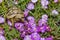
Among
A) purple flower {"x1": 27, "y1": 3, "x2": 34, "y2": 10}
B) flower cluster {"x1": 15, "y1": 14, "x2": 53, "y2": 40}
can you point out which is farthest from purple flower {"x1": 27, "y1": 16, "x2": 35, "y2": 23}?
purple flower {"x1": 27, "y1": 3, "x2": 34, "y2": 10}

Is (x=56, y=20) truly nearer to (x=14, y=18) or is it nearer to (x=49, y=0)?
(x=49, y=0)

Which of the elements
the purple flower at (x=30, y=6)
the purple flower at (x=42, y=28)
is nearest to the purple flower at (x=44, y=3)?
the purple flower at (x=30, y=6)

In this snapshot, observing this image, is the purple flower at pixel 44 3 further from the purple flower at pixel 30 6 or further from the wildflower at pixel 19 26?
the wildflower at pixel 19 26

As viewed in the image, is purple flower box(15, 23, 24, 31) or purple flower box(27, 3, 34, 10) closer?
purple flower box(15, 23, 24, 31)

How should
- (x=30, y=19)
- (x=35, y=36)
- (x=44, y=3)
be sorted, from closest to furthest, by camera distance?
(x=35, y=36) < (x=30, y=19) < (x=44, y=3)

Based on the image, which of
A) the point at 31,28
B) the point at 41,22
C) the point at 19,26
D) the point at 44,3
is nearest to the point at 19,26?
the point at 19,26

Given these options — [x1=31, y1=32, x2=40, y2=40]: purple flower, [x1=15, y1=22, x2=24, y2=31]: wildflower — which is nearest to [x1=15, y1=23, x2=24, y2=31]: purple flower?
[x1=15, y1=22, x2=24, y2=31]: wildflower

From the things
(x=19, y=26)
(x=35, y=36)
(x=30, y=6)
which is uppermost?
(x=30, y=6)

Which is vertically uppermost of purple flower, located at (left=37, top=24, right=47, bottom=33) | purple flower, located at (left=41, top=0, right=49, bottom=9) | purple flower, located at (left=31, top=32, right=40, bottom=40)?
purple flower, located at (left=41, top=0, right=49, bottom=9)

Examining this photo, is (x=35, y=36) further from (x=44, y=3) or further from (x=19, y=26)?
(x=44, y=3)

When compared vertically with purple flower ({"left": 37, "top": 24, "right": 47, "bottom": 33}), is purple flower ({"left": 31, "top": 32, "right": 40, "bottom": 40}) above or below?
below

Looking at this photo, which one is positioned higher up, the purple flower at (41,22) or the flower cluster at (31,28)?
the purple flower at (41,22)

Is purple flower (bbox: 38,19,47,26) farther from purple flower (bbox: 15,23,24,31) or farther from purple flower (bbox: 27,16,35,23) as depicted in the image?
purple flower (bbox: 15,23,24,31)
